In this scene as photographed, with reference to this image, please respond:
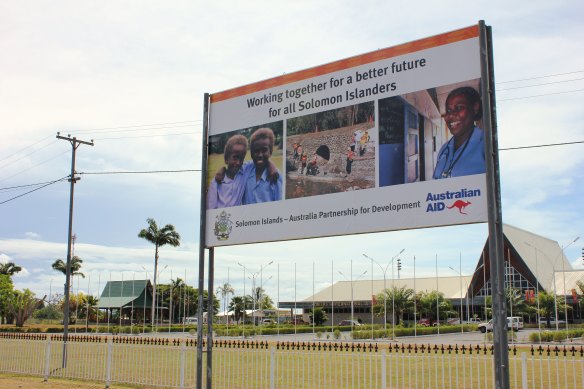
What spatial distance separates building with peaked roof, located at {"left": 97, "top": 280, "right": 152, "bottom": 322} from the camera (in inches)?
3017

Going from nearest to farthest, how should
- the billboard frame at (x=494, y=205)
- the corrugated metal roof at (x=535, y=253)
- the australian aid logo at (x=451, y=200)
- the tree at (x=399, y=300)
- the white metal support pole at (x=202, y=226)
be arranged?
the billboard frame at (x=494, y=205), the australian aid logo at (x=451, y=200), the white metal support pole at (x=202, y=226), the tree at (x=399, y=300), the corrugated metal roof at (x=535, y=253)

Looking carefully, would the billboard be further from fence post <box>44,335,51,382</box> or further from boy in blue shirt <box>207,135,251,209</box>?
fence post <box>44,335,51,382</box>

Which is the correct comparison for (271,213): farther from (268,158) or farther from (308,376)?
(308,376)

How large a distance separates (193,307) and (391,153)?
82932mm

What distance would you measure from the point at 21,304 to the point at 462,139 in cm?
6856

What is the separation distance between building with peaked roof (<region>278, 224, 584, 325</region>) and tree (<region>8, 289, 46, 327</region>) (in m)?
29.1

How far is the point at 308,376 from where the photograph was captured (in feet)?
56.4

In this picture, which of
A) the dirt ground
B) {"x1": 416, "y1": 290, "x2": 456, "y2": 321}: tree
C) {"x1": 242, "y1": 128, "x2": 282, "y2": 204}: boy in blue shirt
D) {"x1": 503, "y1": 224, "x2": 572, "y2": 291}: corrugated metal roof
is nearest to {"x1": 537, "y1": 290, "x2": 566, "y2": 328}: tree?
{"x1": 503, "y1": 224, "x2": 572, "y2": 291}: corrugated metal roof

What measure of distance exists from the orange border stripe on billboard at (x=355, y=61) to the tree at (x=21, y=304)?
6376 centimetres

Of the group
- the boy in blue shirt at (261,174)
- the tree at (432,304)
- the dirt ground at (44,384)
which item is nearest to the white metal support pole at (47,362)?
the dirt ground at (44,384)

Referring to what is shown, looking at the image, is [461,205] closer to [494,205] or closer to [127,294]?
[494,205]

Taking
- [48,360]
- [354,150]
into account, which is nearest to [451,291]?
[48,360]

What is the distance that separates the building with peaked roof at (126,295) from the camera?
76.6 meters

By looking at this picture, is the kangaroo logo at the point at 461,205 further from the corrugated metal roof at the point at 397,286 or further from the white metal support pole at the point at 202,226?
the corrugated metal roof at the point at 397,286
